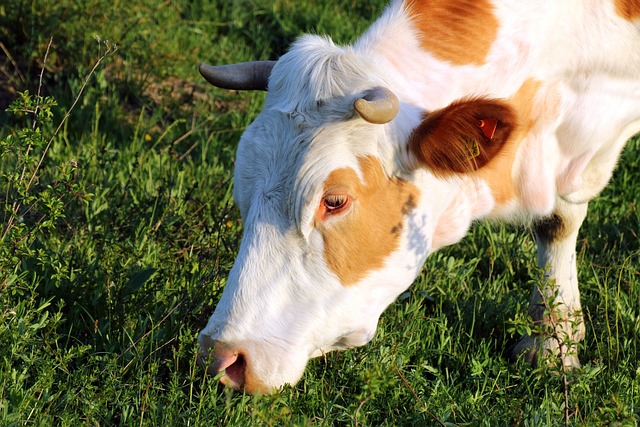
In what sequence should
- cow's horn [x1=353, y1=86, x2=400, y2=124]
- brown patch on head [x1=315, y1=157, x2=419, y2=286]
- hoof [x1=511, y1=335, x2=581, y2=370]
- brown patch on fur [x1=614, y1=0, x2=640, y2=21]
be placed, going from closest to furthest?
cow's horn [x1=353, y1=86, x2=400, y2=124] → brown patch on head [x1=315, y1=157, x2=419, y2=286] → brown patch on fur [x1=614, y1=0, x2=640, y2=21] → hoof [x1=511, y1=335, x2=581, y2=370]

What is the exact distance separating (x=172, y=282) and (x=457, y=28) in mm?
1856

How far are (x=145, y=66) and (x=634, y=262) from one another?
3844 millimetres

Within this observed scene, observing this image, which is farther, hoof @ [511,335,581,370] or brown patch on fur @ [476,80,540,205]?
hoof @ [511,335,581,370]

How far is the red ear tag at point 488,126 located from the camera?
11.0ft

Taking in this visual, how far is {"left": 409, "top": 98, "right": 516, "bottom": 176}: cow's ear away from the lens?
10.9 ft

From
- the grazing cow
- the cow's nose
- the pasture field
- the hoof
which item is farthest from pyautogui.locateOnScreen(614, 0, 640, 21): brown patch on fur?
the cow's nose

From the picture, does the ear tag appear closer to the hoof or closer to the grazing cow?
the grazing cow

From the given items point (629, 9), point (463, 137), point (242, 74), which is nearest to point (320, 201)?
point (463, 137)

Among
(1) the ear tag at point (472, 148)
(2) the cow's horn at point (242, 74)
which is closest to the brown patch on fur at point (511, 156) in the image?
(1) the ear tag at point (472, 148)

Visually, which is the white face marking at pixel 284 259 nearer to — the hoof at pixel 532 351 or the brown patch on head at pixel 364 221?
the brown patch on head at pixel 364 221

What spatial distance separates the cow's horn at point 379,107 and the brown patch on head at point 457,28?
0.54 metres

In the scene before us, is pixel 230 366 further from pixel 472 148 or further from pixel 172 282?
pixel 472 148

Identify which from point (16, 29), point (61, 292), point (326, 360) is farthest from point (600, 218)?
point (16, 29)

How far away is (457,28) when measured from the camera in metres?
3.84
